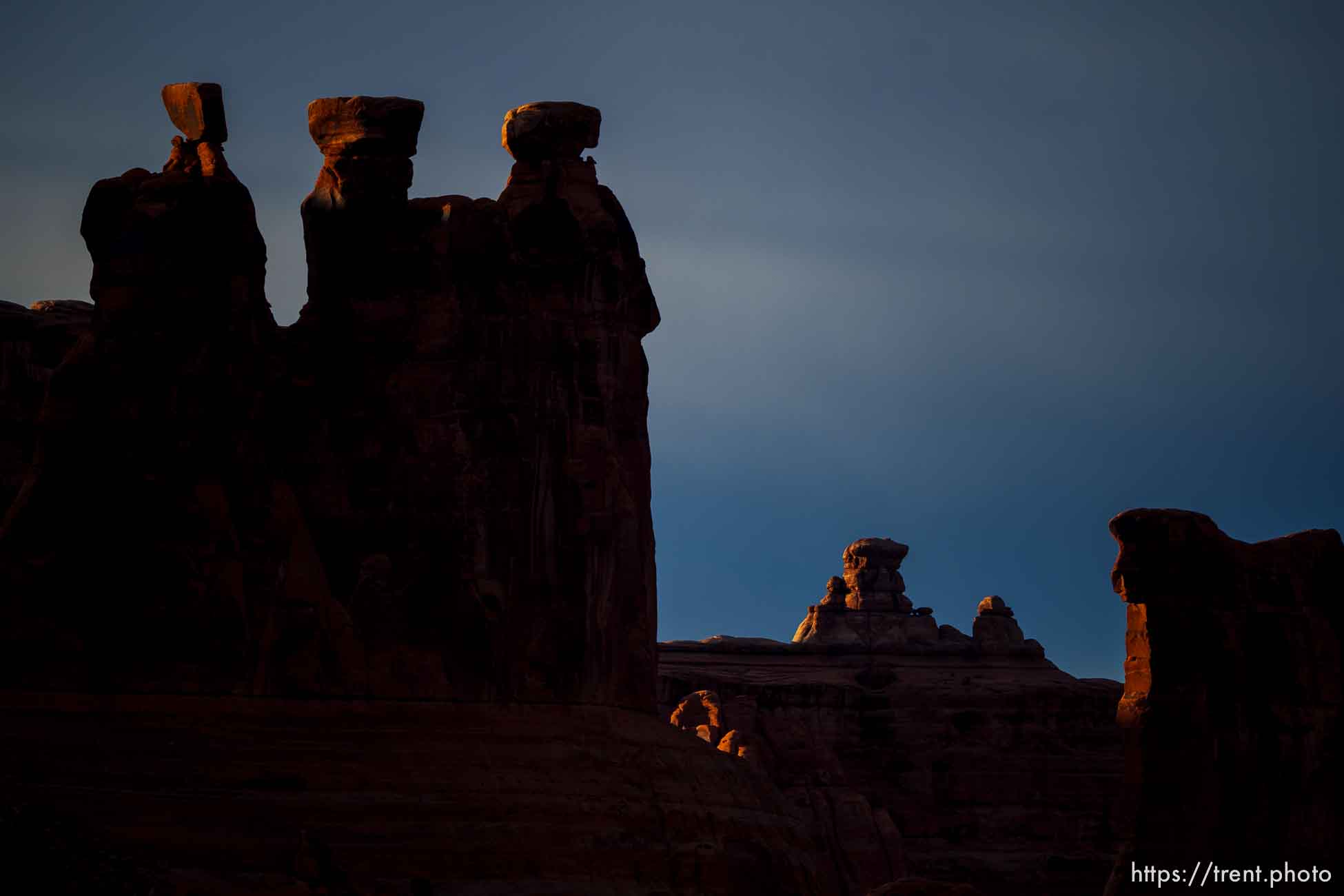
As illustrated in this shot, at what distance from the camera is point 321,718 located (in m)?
37.8

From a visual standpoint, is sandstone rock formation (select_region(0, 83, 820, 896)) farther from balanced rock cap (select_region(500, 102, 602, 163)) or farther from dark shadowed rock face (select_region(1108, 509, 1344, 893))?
dark shadowed rock face (select_region(1108, 509, 1344, 893))

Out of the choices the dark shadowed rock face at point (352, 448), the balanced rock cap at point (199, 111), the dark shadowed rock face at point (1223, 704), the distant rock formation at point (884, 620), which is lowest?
the dark shadowed rock face at point (1223, 704)

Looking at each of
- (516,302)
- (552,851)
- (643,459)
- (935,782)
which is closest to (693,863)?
(552,851)

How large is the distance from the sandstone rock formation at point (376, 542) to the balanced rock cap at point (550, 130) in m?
0.06

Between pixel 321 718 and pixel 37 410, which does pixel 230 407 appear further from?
pixel 37 410

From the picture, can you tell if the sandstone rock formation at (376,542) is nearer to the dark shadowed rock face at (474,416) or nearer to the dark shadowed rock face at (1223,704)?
the dark shadowed rock face at (474,416)

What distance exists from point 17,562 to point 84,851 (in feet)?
Answer: 26.1

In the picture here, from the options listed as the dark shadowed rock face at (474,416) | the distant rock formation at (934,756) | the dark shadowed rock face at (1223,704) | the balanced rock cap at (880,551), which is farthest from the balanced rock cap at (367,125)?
the balanced rock cap at (880,551)

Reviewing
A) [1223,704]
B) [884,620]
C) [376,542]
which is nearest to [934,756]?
[884,620]

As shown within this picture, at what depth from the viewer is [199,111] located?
131ft

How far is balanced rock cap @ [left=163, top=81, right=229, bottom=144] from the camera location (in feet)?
131

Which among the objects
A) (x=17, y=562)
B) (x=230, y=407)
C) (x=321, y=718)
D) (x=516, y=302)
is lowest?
(x=321, y=718)

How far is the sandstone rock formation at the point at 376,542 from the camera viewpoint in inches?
1423

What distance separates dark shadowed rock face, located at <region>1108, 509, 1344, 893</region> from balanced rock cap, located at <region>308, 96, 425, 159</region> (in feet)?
51.1
